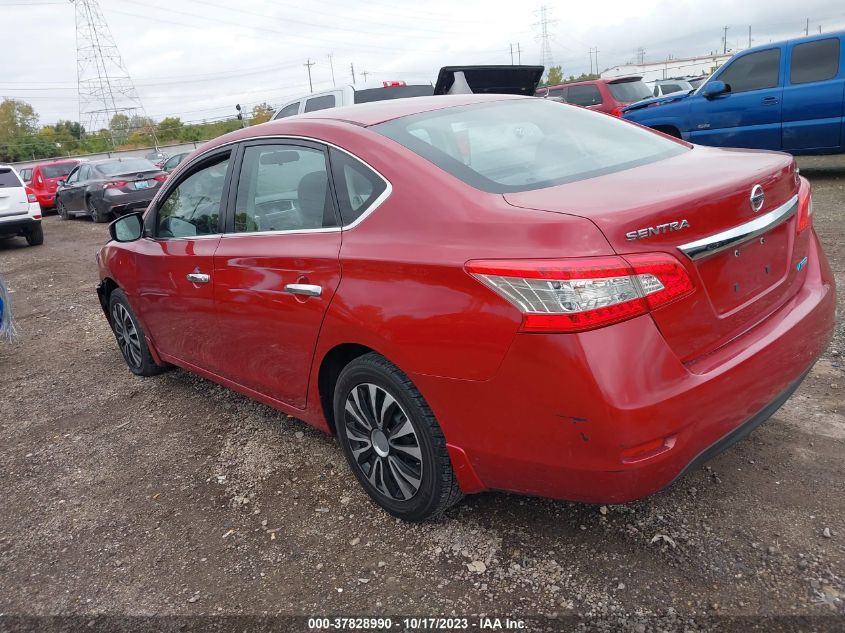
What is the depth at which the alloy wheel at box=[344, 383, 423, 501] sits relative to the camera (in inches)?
104

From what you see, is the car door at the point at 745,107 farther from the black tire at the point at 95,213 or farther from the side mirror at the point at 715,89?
the black tire at the point at 95,213

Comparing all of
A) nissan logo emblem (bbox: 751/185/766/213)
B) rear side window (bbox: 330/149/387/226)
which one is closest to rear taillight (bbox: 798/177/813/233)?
nissan logo emblem (bbox: 751/185/766/213)

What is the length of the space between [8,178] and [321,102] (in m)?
5.98

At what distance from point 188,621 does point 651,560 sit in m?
1.66

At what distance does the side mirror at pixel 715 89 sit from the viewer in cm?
977

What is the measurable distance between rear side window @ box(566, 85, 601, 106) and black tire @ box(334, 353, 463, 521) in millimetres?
12787

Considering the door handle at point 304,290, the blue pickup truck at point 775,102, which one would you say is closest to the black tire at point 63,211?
the blue pickup truck at point 775,102

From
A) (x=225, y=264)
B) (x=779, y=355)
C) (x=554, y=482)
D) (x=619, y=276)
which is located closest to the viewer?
(x=619, y=276)

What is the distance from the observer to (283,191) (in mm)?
3139

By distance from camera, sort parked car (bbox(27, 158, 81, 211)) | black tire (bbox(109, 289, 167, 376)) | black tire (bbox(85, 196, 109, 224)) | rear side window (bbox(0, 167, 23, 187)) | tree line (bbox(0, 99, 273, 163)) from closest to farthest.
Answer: black tire (bbox(109, 289, 167, 376))
rear side window (bbox(0, 167, 23, 187))
black tire (bbox(85, 196, 109, 224))
parked car (bbox(27, 158, 81, 211))
tree line (bbox(0, 99, 273, 163))

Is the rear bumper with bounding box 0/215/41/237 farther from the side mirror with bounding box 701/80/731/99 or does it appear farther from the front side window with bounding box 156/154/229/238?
the side mirror with bounding box 701/80/731/99

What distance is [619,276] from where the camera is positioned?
1.99 metres

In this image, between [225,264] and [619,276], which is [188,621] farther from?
[619,276]

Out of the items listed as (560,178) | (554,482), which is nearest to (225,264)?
(560,178)
